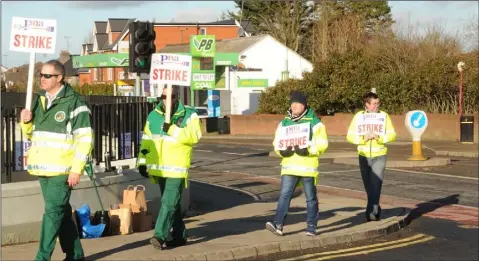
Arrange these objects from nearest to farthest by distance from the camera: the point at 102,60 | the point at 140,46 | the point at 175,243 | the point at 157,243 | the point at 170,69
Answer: the point at 157,243 < the point at 175,243 < the point at 170,69 < the point at 140,46 < the point at 102,60

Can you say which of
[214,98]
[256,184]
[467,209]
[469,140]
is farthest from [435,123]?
[467,209]

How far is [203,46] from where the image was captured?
4812 cm

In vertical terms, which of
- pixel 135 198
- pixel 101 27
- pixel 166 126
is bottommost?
pixel 135 198

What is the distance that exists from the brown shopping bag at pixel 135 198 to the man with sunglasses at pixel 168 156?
4.27ft

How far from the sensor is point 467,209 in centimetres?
1591

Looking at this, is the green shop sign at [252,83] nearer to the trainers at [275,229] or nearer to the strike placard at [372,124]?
the strike placard at [372,124]

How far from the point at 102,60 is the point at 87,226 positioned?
27.7m

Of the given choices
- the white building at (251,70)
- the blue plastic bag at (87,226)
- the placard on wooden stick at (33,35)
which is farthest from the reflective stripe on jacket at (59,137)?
the white building at (251,70)

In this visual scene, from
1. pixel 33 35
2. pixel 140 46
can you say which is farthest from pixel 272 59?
pixel 33 35

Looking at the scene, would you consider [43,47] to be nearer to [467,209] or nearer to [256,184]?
[467,209]

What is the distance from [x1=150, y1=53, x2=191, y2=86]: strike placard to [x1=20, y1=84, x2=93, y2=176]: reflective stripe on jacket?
2384mm

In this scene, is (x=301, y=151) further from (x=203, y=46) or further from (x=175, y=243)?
(x=203, y=46)

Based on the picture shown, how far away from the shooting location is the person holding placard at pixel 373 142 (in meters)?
12.9

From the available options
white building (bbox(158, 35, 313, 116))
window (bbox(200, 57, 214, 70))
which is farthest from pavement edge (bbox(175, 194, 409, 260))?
white building (bbox(158, 35, 313, 116))
